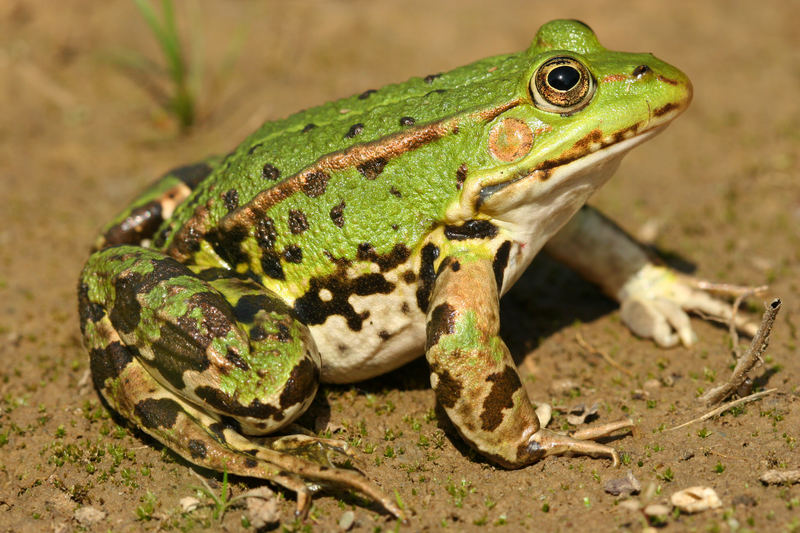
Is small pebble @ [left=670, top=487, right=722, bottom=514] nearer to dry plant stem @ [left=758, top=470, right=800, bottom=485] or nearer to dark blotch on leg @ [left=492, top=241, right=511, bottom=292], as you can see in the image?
dry plant stem @ [left=758, top=470, right=800, bottom=485]

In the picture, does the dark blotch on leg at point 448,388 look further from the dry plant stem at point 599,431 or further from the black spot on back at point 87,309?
the black spot on back at point 87,309

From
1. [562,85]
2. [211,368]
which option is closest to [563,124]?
[562,85]

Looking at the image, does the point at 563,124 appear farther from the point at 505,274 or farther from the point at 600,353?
the point at 600,353

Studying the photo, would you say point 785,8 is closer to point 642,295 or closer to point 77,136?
point 642,295

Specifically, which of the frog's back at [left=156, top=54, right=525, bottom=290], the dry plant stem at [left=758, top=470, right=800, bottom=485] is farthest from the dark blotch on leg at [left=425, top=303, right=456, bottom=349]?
the dry plant stem at [left=758, top=470, right=800, bottom=485]

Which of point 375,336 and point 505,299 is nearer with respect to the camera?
point 375,336

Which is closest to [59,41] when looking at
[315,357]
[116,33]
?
[116,33]

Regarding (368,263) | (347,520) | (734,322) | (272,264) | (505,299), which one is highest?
(272,264)
